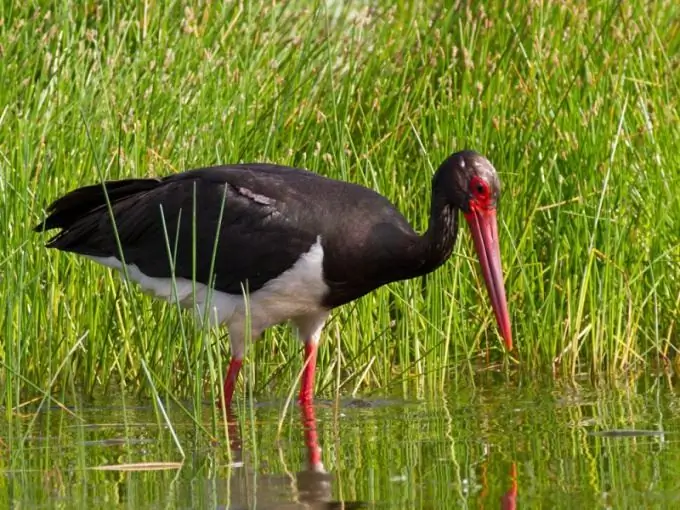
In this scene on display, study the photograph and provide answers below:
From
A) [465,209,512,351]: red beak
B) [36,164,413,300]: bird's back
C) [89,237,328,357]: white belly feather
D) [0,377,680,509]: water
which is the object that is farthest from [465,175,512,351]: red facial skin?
[89,237,328,357]: white belly feather

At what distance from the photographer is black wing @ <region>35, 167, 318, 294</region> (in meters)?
6.21

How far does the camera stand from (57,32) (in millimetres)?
7492

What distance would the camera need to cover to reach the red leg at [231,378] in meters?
6.43

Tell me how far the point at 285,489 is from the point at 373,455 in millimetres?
593

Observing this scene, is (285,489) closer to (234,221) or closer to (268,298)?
(268,298)

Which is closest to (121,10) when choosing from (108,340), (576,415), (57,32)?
(57,32)

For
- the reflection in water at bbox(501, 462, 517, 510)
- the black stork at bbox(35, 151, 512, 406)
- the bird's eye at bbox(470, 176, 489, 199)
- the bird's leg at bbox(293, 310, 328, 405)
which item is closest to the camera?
the reflection in water at bbox(501, 462, 517, 510)

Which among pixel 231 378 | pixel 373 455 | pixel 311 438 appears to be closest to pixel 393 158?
pixel 231 378

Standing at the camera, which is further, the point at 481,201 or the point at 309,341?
the point at 309,341

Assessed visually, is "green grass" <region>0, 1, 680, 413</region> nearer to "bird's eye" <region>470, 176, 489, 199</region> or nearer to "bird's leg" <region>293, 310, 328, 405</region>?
"bird's leg" <region>293, 310, 328, 405</region>

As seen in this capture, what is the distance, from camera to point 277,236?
6223 millimetres

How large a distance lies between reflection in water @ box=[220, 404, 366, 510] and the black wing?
139 cm

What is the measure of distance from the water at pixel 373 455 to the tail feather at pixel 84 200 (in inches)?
32.1

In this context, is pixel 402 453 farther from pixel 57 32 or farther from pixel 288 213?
pixel 57 32
